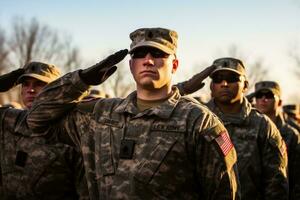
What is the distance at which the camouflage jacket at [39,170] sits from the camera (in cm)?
508

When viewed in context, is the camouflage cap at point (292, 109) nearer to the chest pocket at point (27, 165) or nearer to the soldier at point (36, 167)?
the soldier at point (36, 167)

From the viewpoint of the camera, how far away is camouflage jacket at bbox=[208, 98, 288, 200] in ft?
19.7

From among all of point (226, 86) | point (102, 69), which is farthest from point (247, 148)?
point (102, 69)

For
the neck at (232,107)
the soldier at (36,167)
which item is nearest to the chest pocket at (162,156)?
the soldier at (36,167)

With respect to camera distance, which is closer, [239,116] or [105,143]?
[105,143]

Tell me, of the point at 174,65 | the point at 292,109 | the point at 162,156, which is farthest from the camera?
the point at 292,109

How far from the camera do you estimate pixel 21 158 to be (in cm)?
520

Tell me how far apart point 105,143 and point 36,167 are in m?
1.32

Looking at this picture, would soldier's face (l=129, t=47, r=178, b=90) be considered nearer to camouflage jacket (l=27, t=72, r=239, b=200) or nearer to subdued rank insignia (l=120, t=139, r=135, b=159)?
camouflage jacket (l=27, t=72, r=239, b=200)

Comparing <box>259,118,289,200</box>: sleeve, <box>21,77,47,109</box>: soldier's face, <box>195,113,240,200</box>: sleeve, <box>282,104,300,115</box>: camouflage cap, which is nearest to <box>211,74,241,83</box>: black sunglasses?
<box>259,118,289,200</box>: sleeve

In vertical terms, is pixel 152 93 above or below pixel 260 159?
above

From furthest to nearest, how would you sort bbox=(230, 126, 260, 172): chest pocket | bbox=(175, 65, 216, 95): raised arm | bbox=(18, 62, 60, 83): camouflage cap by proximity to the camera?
bbox=(175, 65, 216, 95): raised arm → bbox=(230, 126, 260, 172): chest pocket → bbox=(18, 62, 60, 83): camouflage cap

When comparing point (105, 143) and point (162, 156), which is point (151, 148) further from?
point (105, 143)

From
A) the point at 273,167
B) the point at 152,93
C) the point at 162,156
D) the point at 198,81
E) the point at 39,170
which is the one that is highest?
the point at 198,81
